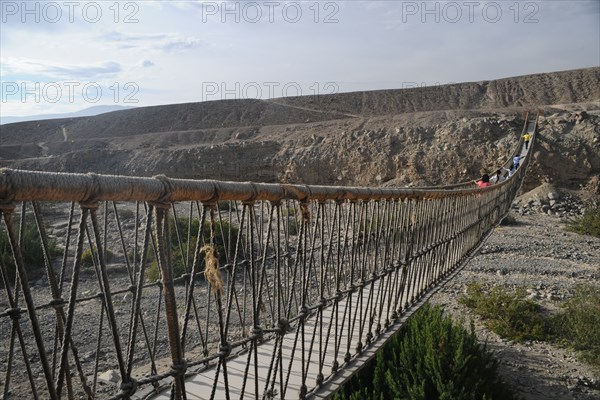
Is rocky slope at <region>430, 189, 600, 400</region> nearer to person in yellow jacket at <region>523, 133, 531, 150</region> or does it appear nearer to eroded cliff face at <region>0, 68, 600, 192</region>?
person in yellow jacket at <region>523, 133, 531, 150</region>

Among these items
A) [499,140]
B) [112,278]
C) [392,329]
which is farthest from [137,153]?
[392,329]

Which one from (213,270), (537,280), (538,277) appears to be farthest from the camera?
(538,277)

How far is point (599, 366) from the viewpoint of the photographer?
5523mm

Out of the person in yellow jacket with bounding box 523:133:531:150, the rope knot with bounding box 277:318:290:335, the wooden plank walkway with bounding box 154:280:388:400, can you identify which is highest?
the person in yellow jacket with bounding box 523:133:531:150

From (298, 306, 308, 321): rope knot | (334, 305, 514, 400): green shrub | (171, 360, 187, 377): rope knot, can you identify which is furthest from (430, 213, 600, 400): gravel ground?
(171, 360, 187, 377): rope knot

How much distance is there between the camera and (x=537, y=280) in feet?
27.4

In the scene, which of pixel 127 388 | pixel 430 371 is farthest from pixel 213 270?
pixel 430 371

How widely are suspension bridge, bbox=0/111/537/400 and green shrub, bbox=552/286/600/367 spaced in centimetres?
141

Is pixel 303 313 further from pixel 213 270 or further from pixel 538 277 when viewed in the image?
pixel 538 277

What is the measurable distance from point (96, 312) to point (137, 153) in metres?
18.7

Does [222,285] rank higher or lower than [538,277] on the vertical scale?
higher

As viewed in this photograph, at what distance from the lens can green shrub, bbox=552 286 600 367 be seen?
5.84 m

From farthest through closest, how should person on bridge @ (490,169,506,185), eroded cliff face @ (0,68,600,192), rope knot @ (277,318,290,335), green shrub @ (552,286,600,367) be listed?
eroded cliff face @ (0,68,600,192) → person on bridge @ (490,169,506,185) → green shrub @ (552,286,600,367) → rope knot @ (277,318,290,335)

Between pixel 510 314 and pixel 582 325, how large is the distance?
0.83 m
